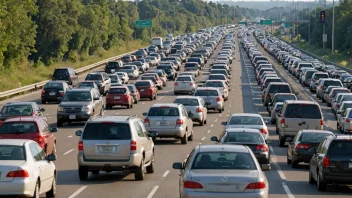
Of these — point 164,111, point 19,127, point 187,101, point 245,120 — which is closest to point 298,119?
point 245,120

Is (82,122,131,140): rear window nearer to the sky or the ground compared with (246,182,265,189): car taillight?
nearer to the ground

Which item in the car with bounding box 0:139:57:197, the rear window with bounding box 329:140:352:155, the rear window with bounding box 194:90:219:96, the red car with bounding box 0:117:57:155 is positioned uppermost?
the car with bounding box 0:139:57:197

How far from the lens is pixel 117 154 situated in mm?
22438

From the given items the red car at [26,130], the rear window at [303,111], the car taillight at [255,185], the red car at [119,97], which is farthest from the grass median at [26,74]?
the car taillight at [255,185]

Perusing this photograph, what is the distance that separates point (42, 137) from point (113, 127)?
4536 millimetres

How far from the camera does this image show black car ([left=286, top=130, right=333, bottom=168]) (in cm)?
2705

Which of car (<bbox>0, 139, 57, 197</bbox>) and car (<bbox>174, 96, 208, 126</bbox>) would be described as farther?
car (<bbox>174, 96, 208, 126</bbox>)

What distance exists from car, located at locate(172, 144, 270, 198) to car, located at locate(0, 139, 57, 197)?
10.5 ft

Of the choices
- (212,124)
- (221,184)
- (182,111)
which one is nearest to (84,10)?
(212,124)

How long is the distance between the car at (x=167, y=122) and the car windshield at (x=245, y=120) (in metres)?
2.17

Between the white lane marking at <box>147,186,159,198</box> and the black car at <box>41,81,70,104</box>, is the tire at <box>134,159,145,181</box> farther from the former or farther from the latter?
the black car at <box>41,81,70,104</box>

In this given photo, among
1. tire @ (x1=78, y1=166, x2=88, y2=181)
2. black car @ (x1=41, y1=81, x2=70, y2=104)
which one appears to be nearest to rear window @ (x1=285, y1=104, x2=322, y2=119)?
tire @ (x1=78, y1=166, x2=88, y2=181)

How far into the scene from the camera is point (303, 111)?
35.6 meters

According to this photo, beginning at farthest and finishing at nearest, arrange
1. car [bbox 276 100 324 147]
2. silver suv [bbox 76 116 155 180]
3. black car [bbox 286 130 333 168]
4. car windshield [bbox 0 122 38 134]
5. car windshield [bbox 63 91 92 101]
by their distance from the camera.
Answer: car windshield [bbox 63 91 92 101]
car [bbox 276 100 324 147]
black car [bbox 286 130 333 168]
car windshield [bbox 0 122 38 134]
silver suv [bbox 76 116 155 180]
